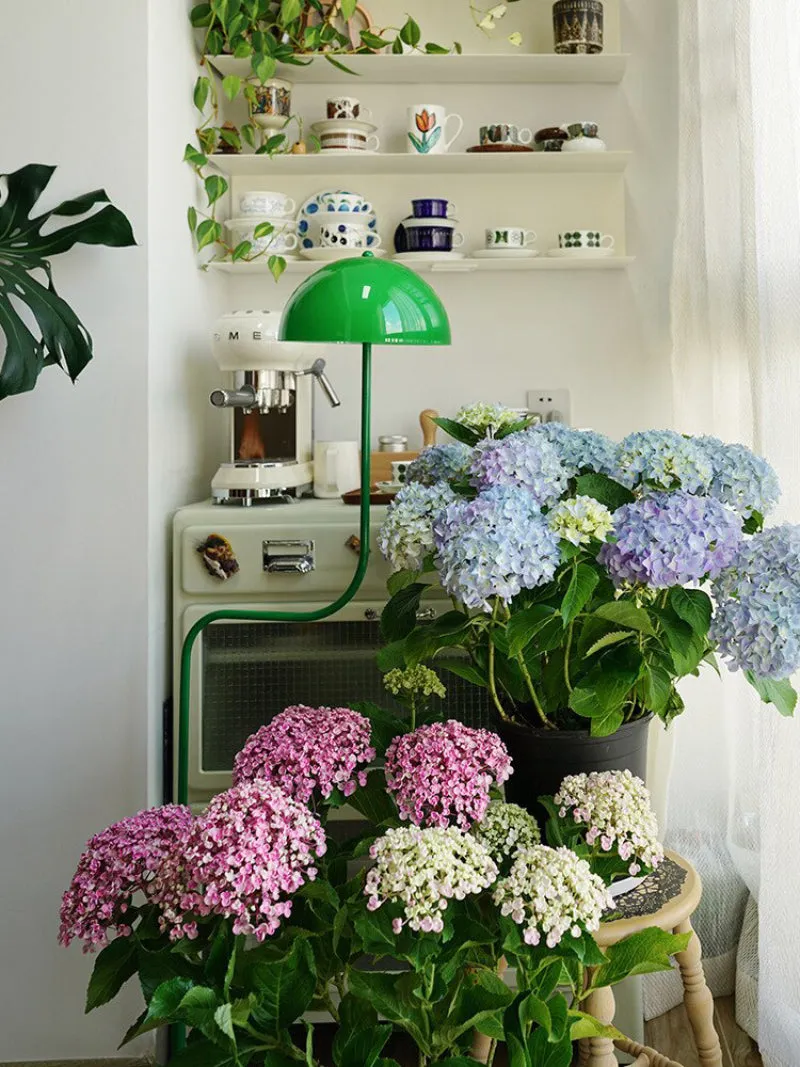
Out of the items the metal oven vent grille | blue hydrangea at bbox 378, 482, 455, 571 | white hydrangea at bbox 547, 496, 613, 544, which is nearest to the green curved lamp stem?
the metal oven vent grille

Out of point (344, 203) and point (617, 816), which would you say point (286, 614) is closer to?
point (617, 816)

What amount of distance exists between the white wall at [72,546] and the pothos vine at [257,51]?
30cm

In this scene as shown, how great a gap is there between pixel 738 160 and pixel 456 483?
0.87 meters

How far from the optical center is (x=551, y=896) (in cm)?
94

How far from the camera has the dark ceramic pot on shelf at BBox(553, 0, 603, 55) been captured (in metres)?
2.25

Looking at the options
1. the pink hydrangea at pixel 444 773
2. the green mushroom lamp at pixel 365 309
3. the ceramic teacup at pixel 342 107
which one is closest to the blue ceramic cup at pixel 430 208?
the ceramic teacup at pixel 342 107

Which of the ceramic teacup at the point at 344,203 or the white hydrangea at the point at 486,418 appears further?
the ceramic teacup at the point at 344,203

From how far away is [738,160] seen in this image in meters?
1.80

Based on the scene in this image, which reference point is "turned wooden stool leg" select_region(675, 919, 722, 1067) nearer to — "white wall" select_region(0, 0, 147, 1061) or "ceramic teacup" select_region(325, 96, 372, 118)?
"white wall" select_region(0, 0, 147, 1061)

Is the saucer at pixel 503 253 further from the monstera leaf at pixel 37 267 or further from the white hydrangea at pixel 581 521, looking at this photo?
the white hydrangea at pixel 581 521

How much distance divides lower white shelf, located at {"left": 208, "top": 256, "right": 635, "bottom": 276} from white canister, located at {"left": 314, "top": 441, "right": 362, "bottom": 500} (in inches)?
16.2

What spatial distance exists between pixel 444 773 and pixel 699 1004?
0.68m

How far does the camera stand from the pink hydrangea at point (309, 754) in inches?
43.7

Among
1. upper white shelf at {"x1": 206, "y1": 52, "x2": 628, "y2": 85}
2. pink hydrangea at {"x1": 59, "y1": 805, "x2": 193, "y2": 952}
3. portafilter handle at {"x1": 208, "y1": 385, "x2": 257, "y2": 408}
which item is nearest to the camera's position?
pink hydrangea at {"x1": 59, "y1": 805, "x2": 193, "y2": 952}
